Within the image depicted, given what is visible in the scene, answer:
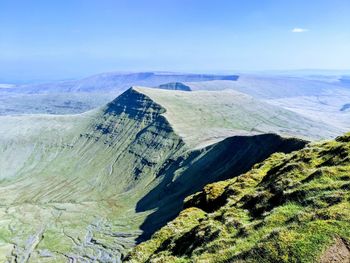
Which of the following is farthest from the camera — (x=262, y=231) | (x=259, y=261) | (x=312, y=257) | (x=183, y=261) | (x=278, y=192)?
(x=278, y=192)

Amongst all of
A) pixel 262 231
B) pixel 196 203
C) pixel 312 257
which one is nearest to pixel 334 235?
pixel 312 257

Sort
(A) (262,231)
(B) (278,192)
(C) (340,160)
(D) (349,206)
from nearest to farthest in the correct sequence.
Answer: (D) (349,206), (A) (262,231), (B) (278,192), (C) (340,160)

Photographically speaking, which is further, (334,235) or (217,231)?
(217,231)

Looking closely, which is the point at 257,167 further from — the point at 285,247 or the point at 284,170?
the point at 285,247

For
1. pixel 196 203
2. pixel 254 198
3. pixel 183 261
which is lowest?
pixel 196 203

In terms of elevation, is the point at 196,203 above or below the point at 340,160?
below

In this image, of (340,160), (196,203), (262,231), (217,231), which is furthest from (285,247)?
(196,203)
